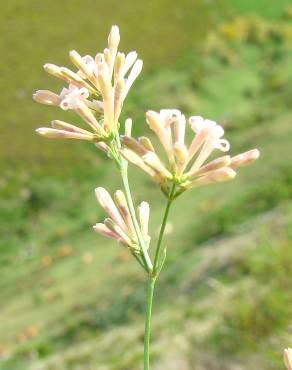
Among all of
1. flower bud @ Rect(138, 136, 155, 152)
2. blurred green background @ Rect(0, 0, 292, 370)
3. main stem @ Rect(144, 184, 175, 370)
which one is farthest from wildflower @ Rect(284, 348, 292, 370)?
blurred green background @ Rect(0, 0, 292, 370)

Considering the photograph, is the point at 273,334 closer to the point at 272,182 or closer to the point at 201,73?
the point at 272,182

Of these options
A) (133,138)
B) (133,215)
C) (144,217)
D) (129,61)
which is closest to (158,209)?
(144,217)

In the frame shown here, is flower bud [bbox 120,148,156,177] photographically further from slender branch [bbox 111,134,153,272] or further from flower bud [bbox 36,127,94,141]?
flower bud [bbox 36,127,94,141]

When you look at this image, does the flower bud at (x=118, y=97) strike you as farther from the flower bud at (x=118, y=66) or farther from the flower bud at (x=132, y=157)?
the flower bud at (x=132, y=157)

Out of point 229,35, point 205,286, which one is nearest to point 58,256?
point 205,286

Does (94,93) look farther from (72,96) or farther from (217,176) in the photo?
(217,176)

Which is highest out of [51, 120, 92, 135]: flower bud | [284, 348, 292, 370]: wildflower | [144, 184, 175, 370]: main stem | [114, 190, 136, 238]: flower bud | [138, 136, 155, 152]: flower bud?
[51, 120, 92, 135]: flower bud
